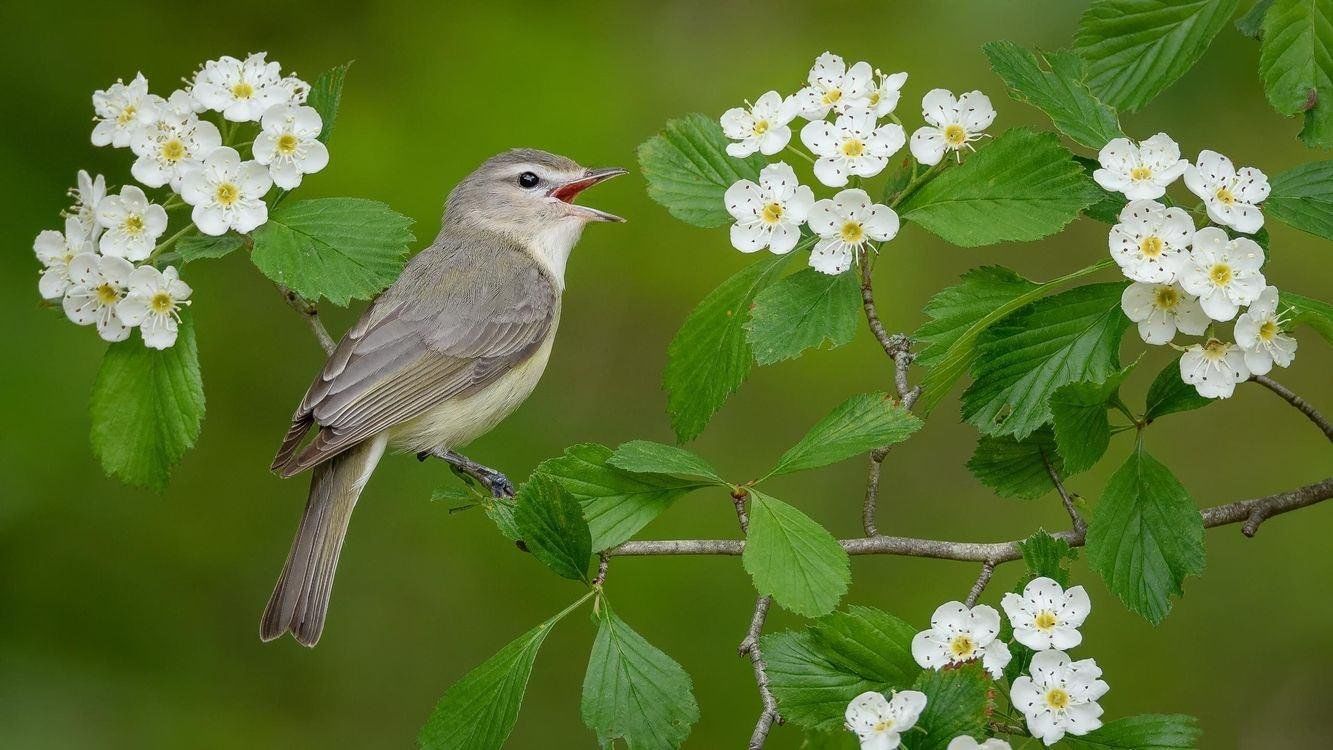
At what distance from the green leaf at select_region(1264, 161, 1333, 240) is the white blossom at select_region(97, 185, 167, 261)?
1.88 m

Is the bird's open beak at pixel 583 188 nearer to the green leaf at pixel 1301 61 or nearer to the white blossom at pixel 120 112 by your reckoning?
the white blossom at pixel 120 112

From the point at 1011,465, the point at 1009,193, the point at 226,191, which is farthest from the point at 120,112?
the point at 1011,465

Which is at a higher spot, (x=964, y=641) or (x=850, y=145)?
(x=850, y=145)

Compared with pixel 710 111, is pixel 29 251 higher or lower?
higher

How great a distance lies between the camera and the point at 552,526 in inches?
87.4

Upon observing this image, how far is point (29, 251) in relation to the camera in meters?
4.94

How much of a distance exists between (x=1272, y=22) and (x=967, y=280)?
0.62m

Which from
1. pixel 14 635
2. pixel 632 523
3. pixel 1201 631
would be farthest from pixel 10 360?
pixel 1201 631

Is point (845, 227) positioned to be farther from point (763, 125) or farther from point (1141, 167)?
point (1141, 167)

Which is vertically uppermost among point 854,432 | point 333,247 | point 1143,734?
point 333,247

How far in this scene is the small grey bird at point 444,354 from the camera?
11.6ft

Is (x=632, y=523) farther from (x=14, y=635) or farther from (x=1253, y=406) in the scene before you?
(x=1253, y=406)

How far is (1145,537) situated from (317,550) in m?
2.11

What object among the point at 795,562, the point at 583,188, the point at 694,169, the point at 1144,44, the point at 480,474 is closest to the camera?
the point at 795,562
